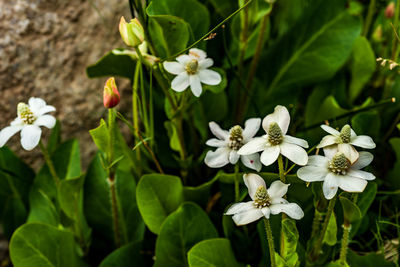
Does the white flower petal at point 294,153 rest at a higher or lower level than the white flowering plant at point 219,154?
higher

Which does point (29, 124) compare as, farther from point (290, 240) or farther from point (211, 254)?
point (290, 240)

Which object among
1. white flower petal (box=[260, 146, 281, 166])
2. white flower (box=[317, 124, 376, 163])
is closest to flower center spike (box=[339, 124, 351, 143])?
white flower (box=[317, 124, 376, 163])

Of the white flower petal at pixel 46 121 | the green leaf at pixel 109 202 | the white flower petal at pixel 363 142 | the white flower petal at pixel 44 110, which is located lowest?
the green leaf at pixel 109 202

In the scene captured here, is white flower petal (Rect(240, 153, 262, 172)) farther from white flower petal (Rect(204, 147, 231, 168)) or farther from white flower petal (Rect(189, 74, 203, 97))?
white flower petal (Rect(189, 74, 203, 97))

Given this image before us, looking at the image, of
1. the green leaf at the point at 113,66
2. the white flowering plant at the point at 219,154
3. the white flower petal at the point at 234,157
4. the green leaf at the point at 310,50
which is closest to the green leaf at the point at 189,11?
the white flowering plant at the point at 219,154

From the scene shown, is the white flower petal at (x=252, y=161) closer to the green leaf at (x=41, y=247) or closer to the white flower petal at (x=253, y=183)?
the white flower petal at (x=253, y=183)

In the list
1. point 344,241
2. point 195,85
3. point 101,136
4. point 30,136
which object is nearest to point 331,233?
point 344,241

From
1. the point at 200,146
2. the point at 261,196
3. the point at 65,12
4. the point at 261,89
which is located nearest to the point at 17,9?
the point at 65,12

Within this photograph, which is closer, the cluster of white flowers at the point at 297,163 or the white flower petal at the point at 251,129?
the cluster of white flowers at the point at 297,163
